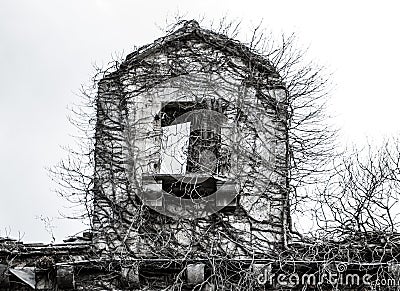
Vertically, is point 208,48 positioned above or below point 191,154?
above

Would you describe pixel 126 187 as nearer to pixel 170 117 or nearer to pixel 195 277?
pixel 170 117

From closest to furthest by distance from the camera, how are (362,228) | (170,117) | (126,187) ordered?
(362,228) → (126,187) → (170,117)

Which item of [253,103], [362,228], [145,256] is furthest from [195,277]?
[253,103]

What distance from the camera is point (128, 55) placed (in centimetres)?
1027

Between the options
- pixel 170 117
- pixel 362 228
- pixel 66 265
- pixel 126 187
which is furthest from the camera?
pixel 170 117

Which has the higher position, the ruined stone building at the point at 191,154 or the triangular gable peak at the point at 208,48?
the triangular gable peak at the point at 208,48

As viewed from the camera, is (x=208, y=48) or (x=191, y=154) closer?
(x=191, y=154)

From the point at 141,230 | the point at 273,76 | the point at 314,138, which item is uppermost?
the point at 273,76

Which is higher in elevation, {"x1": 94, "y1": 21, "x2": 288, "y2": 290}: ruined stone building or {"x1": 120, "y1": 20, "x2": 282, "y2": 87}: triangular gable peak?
{"x1": 120, "y1": 20, "x2": 282, "y2": 87}: triangular gable peak

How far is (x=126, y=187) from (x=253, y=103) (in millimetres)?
2191

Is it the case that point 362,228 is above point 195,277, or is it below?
above

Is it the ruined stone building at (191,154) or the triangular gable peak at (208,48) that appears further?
the triangular gable peak at (208,48)

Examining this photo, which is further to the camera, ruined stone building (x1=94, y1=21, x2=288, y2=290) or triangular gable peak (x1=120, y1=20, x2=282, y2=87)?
triangular gable peak (x1=120, y1=20, x2=282, y2=87)

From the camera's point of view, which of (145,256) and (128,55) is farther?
(128,55)
